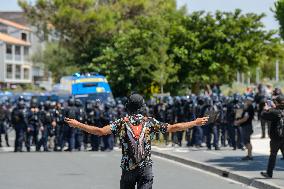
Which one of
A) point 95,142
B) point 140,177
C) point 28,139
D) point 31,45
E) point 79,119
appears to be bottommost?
point 140,177

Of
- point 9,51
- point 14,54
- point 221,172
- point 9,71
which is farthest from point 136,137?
point 14,54

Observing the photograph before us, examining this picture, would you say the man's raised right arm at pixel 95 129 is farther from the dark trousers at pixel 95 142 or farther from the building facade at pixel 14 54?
the building facade at pixel 14 54

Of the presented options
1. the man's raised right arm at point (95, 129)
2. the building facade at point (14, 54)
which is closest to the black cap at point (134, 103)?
the man's raised right arm at point (95, 129)

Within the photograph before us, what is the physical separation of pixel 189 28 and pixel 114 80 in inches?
205

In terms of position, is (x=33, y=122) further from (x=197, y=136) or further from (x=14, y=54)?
(x=14, y=54)

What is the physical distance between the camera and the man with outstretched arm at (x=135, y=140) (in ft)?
28.7

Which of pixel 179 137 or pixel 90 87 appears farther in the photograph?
pixel 90 87

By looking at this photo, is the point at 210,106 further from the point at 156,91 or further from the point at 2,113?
the point at 156,91

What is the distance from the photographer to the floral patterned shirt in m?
8.74

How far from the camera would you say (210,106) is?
24.6 m

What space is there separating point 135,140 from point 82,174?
937cm

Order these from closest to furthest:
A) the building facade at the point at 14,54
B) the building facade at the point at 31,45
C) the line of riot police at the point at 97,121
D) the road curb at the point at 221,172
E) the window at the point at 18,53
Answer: the road curb at the point at 221,172 < the line of riot police at the point at 97,121 < the building facade at the point at 14,54 < the window at the point at 18,53 < the building facade at the point at 31,45

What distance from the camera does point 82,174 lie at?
58.9 ft

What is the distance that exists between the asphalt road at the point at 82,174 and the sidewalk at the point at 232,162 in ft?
0.98
